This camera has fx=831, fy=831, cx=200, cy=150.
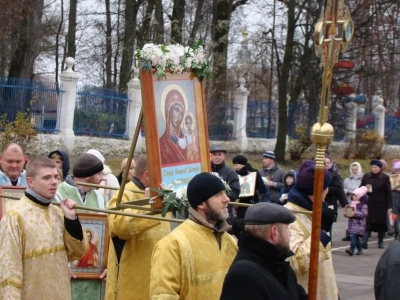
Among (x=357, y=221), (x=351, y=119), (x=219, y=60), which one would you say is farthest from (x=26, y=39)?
(x=357, y=221)

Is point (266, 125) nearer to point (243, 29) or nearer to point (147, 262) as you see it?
point (243, 29)

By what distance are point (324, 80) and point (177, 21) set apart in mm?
15832

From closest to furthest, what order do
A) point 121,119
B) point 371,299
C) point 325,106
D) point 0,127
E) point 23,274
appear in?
point 325,106
point 23,274
point 371,299
point 0,127
point 121,119

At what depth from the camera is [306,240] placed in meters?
5.41

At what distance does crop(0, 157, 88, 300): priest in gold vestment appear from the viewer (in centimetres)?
495

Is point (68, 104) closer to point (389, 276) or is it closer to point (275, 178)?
point (275, 178)

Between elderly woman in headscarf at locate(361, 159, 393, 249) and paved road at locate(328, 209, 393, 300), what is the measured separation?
381 mm

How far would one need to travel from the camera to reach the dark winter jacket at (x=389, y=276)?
14.1 ft

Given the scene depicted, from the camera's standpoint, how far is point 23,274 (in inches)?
198

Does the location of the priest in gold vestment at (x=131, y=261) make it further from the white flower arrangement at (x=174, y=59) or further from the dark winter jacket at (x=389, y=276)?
the dark winter jacket at (x=389, y=276)

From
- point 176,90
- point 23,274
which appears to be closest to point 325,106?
point 176,90

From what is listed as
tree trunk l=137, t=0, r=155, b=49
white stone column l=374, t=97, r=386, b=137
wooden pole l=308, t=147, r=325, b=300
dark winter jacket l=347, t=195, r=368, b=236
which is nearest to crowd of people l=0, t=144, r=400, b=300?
wooden pole l=308, t=147, r=325, b=300

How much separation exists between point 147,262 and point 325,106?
7.17 feet

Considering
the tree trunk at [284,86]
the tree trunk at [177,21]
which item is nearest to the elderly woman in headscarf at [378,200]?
the tree trunk at [177,21]
